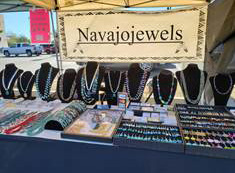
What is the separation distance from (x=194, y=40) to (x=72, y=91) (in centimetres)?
128

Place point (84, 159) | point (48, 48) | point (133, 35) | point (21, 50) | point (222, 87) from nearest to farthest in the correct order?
point (84, 159)
point (222, 87)
point (133, 35)
point (21, 50)
point (48, 48)

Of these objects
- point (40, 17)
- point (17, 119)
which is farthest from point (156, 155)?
point (40, 17)

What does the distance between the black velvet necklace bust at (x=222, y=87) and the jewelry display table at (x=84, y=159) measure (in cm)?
74

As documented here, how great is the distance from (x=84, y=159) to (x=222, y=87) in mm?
1184

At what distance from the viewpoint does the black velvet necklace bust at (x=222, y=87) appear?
1349 millimetres

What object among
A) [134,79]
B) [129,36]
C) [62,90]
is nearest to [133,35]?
[129,36]

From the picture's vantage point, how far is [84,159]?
890 mm

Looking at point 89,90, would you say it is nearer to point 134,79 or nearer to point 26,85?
point 134,79

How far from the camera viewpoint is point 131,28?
1764 mm

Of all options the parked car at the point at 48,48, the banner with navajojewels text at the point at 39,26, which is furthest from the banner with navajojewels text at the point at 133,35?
the parked car at the point at 48,48

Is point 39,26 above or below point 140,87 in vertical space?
above

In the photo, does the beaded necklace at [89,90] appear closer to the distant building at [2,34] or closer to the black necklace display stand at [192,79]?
the black necklace display stand at [192,79]

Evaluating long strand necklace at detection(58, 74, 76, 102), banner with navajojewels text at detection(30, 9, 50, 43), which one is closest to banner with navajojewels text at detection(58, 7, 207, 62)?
banner with navajojewels text at detection(30, 9, 50, 43)

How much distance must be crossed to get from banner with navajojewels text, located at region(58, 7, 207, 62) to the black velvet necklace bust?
1.33 feet
